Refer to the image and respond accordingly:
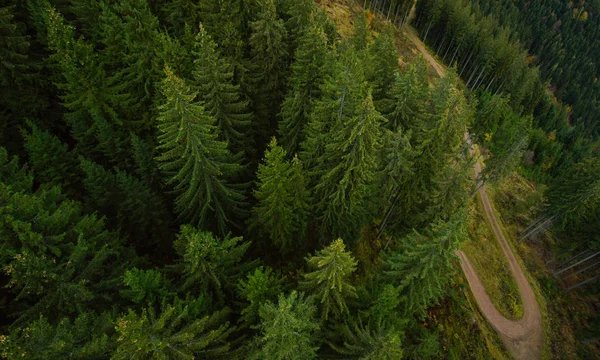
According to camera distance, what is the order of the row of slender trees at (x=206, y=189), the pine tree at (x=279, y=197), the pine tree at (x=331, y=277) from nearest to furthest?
the row of slender trees at (x=206, y=189), the pine tree at (x=331, y=277), the pine tree at (x=279, y=197)

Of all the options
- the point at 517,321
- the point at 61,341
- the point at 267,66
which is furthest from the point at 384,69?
the point at 517,321

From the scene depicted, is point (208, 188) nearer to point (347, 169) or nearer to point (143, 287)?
point (143, 287)

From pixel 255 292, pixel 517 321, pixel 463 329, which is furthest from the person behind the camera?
pixel 517 321

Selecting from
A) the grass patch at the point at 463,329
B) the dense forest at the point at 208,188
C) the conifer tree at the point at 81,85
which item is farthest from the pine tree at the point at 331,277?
the grass patch at the point at 463,329

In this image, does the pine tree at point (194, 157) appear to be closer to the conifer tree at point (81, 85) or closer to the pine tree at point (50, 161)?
the conifer tree at point (81, 85)

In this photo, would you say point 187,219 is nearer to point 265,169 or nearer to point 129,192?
point 129,192
